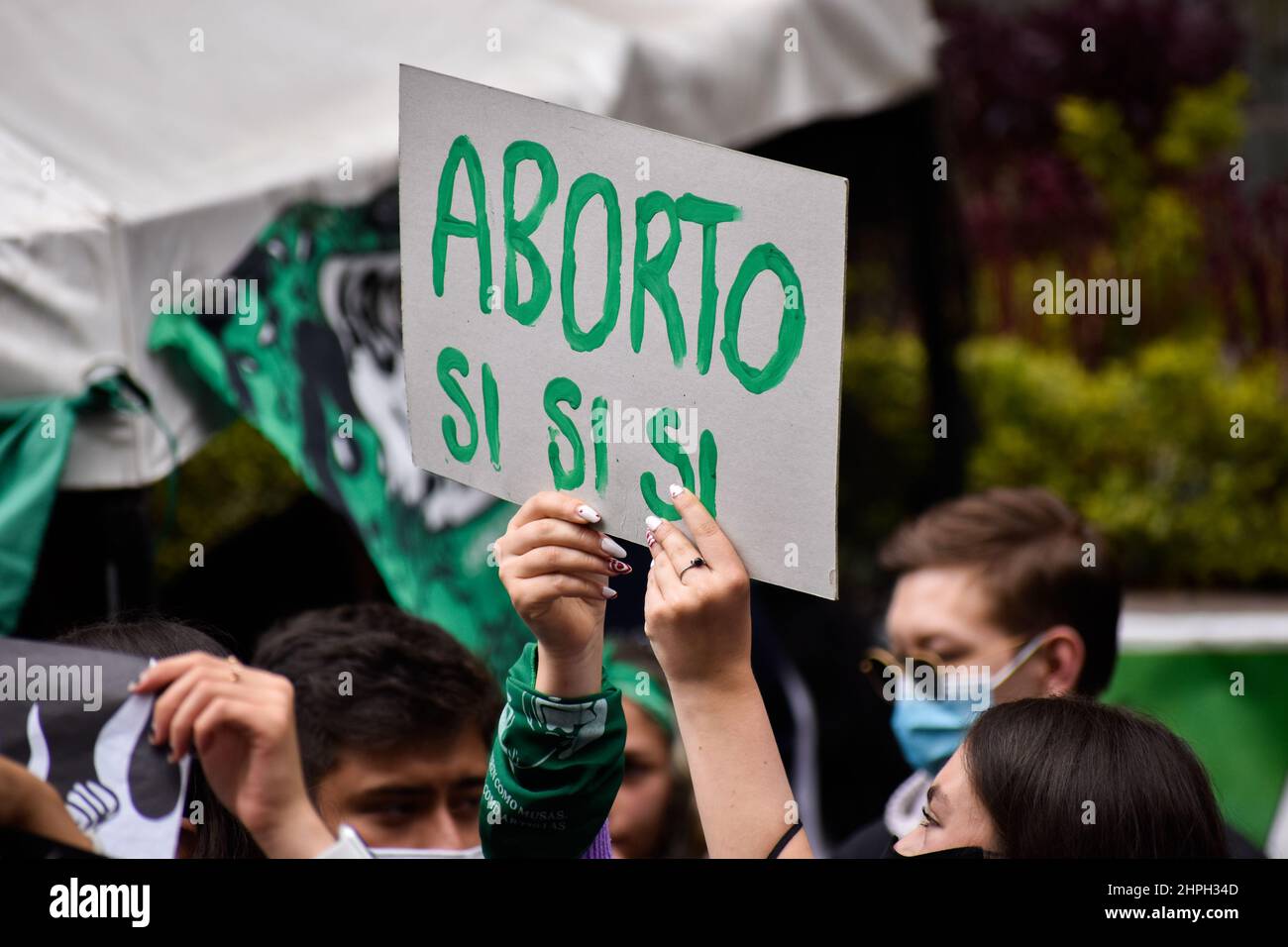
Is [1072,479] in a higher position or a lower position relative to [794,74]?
lower

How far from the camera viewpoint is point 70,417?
1.99 m

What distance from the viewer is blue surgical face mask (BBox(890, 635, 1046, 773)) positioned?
2000 mm

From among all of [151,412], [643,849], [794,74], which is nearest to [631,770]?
[643,849]

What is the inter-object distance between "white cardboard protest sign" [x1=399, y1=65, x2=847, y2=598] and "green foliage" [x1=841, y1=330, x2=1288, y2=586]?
4.19 m

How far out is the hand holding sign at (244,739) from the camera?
1276 mm

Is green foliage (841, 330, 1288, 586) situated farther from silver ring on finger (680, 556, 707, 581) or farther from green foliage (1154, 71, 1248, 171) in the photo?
silver ring on finger (680, 556, 707, 581)

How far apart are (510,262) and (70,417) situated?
951 mm

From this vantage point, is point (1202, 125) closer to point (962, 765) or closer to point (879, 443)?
point (879, 443)

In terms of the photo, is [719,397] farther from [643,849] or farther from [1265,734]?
[1265,734]

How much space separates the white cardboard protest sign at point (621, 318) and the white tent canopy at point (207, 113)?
2.89 ft

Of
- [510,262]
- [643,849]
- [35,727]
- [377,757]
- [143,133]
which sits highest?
[143,133]

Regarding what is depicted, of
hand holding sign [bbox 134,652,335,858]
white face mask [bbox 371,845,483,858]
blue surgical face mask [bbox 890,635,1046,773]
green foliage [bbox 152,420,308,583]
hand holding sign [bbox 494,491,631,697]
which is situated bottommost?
white face mask [bbox 371,845,483,858]

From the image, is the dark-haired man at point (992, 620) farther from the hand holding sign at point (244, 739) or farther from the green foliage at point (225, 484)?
the green foliage at point (225, 484)

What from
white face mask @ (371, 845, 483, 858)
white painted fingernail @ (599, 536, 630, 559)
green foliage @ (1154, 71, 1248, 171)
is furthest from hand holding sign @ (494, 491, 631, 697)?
green foliage @ (1154, 71, 1248, 171)
